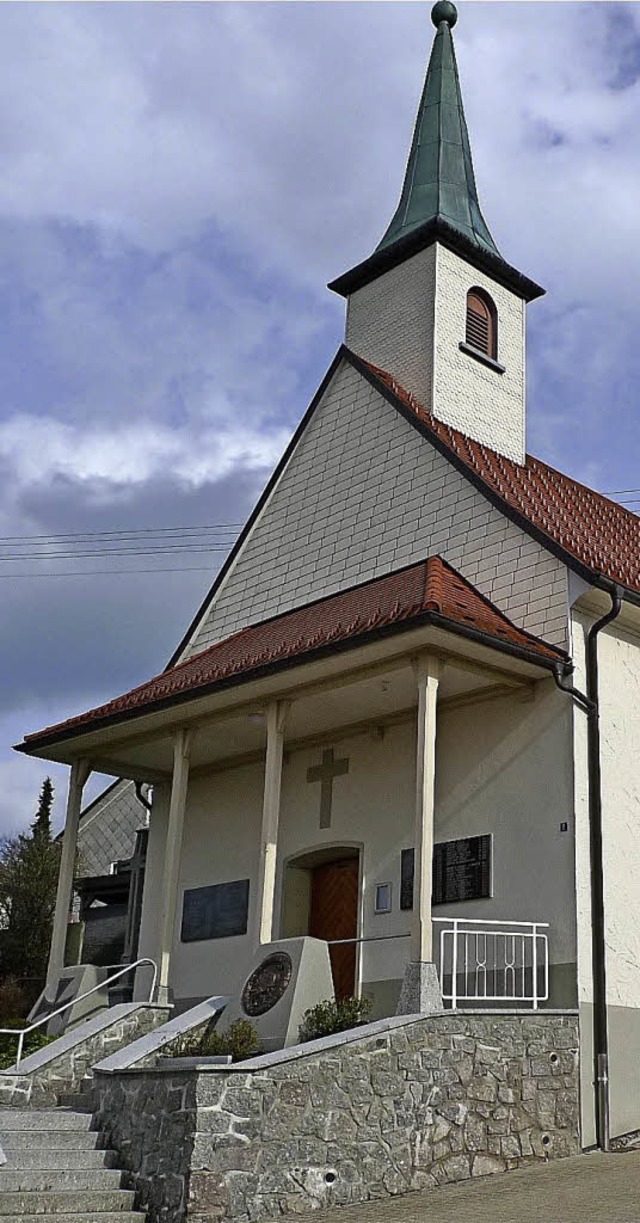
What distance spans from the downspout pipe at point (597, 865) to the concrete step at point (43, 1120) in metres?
4.47

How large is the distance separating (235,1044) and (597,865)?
3.80m

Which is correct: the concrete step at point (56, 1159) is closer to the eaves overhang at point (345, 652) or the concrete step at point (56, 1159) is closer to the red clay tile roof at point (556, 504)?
the eaves overhang at point (345, 652)

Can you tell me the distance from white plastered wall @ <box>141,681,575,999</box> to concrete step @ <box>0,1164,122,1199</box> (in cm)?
434

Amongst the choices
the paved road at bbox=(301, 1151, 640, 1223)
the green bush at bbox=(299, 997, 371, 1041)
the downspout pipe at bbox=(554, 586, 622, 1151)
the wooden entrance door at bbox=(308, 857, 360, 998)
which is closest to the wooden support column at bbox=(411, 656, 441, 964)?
the green bush at bbox=(299, 997, 371, 1041)

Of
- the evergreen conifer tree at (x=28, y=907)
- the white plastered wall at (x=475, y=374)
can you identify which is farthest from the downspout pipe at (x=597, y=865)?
the evergreen conifer tree at (x=28, y=907)

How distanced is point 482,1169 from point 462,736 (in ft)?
14.7

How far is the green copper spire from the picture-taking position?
64.4ft

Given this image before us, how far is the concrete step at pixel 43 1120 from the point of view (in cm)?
1040

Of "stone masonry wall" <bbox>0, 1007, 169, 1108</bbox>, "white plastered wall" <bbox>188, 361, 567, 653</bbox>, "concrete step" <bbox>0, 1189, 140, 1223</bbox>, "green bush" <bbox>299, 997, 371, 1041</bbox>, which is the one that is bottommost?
"concrete step" <bbox>0, 1189, 140, 1223</bbox>

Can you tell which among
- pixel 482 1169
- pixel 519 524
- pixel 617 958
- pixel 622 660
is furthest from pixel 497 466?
pixel 482 1169

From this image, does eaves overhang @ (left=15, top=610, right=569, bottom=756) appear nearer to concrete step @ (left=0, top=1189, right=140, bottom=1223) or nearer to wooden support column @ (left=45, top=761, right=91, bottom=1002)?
wooden support column @ (left=45, top=761, right=91, bottom=1002)

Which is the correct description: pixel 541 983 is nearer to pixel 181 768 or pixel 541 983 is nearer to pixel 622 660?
pixel 622 660

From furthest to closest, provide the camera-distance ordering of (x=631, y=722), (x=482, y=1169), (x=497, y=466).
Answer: (x=497, y=466) → (x=631, y=722) → (x=482, y=1169)

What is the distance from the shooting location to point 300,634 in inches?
563
